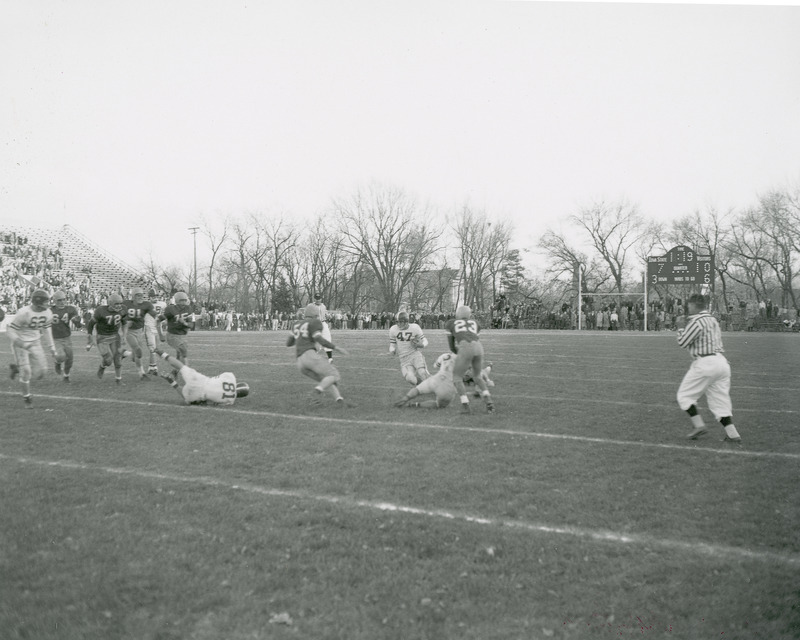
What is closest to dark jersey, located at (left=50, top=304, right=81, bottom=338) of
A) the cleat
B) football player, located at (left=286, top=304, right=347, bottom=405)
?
football player, located at (left=286, top=304, right=347, bottom=405)

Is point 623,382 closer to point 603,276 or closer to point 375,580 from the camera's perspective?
point 375,580

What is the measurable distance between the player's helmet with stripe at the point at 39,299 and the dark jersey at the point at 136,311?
2949 mm

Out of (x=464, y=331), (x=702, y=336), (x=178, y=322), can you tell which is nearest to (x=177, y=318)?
(x=178, y=322)

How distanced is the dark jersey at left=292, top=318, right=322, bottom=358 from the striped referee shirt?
5.20m

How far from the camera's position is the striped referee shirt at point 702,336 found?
7.85 m

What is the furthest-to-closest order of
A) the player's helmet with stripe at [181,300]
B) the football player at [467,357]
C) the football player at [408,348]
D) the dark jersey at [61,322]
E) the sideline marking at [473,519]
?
the dark jersey at [61,322]
the player's helmet with stripe at [181,300]
the football player at [408,348]
the football player at [467,357]
the sideline marking at [473,519]

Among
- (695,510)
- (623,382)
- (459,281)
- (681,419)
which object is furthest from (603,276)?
(695,510)

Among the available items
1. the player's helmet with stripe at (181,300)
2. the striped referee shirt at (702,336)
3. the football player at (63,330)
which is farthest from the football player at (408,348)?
the football player at (63,330)

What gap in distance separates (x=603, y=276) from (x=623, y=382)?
54.8 m

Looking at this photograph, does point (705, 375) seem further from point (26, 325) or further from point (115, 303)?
point (115, 303)

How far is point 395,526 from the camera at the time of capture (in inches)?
184

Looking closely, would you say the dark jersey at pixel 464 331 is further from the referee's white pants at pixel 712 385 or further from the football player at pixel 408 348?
the referee's white pants at pixel 712 385

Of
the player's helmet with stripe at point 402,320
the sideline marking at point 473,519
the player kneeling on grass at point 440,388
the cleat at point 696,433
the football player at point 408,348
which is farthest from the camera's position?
the player's helmet with stripe at point 402,320

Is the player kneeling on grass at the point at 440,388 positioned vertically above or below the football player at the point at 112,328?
below
